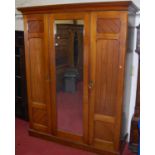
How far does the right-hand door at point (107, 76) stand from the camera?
2164 mm

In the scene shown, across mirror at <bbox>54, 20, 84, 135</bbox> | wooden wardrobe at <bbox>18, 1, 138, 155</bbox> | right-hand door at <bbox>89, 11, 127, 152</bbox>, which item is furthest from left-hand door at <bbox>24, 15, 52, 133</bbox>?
right-hand door at <bbox>89, 11, 127, 152</bbox>

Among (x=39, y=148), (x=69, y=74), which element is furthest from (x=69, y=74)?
(x=39, y=148)

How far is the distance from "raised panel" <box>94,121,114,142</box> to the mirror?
0.24 metres

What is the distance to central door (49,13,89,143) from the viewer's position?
2.38 metres

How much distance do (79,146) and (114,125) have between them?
2.08 feet

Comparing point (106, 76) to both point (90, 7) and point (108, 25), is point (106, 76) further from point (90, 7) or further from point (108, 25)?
point (90, 7)

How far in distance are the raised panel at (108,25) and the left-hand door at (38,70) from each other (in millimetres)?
759

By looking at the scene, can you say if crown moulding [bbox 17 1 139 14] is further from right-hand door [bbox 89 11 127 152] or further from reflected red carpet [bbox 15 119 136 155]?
reflected red carpet [bbox 15 119 136 155]

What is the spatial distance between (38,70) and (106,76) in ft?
3.38
